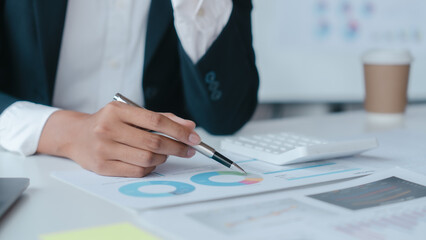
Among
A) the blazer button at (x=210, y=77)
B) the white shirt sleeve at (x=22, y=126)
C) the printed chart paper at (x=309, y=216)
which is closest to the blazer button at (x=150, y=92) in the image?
the blazer button at (x=210, y=77)

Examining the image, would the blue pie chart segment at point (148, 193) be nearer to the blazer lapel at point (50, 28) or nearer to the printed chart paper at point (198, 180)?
the printed chart paper at point (198, 180)

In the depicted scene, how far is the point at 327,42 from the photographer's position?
5.96 ft

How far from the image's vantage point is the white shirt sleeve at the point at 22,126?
27.2 inches

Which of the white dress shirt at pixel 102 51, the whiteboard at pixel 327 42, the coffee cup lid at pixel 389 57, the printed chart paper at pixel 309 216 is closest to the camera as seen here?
the printed chart paper at pixel 309 216

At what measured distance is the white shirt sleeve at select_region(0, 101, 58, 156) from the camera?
690mm

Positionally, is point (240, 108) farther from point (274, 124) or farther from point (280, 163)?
point (280, 163)

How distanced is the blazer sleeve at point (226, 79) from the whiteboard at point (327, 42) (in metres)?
0.85

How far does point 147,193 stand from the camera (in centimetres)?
49

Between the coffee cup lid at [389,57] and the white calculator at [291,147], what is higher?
the coffee cup lid at [389,57]

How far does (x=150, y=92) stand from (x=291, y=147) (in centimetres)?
45

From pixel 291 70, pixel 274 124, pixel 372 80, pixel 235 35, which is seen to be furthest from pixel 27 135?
pixel 291 70

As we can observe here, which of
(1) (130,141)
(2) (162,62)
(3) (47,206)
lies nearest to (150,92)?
(2) (162,62)

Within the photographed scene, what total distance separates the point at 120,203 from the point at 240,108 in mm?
558

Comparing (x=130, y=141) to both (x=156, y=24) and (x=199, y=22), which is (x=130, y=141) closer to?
(x=199, y=22)
